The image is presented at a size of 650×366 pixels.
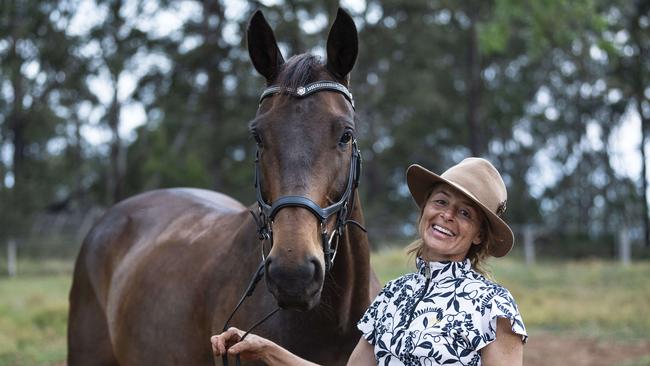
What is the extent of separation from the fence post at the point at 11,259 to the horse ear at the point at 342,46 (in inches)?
692

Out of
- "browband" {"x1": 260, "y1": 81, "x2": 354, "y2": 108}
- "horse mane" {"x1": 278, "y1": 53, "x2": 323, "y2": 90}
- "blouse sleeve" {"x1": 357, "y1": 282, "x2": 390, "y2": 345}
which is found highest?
"horse mane" {"x1": 278, "y1": 53, "x2": 323, "y2": 90}

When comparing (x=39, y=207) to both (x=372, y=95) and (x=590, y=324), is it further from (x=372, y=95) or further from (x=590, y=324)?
(x=590, y=324)

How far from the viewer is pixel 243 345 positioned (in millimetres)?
2424

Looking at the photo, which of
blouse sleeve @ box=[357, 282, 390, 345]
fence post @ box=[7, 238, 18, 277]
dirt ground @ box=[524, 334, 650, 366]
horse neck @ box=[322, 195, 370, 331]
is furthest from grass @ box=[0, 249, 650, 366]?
blouse sleeve @ box=[357, 282, 390, 345]

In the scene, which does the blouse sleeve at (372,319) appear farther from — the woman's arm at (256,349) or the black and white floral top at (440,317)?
the woman's arm at (256,349)

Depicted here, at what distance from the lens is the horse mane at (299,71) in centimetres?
280

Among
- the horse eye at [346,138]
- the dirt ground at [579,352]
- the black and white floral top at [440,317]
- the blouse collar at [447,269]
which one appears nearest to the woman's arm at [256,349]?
the black and white floral top at [440,317]

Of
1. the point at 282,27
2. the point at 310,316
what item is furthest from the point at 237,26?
the point at 310,316

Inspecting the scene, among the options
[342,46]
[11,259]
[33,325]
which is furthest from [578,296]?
[11,259]

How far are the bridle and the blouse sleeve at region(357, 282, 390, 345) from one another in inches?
9.0

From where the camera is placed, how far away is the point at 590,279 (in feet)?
47.5

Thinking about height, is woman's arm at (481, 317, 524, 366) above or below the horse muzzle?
below

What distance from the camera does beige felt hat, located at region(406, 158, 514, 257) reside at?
2424 millimetres

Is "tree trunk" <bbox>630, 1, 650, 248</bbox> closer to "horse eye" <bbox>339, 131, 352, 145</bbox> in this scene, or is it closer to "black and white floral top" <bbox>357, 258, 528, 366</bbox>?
"horse eye" <bbox>339, 131, 352, 145</bbox>
